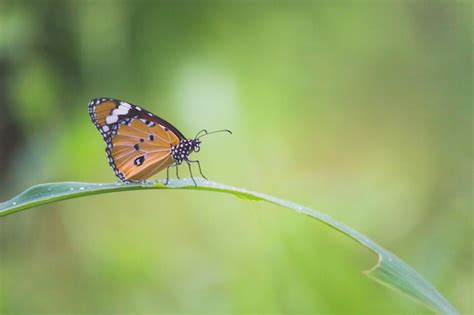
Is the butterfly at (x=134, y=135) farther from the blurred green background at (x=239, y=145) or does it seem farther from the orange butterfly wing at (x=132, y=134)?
the blurred green background at (x=239, y=145)

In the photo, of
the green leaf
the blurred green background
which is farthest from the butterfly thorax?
the green leaf

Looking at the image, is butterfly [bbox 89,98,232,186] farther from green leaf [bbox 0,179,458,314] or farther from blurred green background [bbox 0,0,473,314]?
green leaf [bbox 0,179,458,314]

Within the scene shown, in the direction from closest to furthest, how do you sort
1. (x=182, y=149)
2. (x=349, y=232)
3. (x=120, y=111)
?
(x=349, y=232) < (x=120, y=111) < (x=182, y=149)

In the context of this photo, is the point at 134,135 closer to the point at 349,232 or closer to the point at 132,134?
the point at 132,134

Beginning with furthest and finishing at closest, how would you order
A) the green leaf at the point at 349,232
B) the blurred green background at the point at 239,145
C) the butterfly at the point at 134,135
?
the blurred green background at the point at 239,145, the butterfly at the point at 134,135, the green leaf at the point at 349,232

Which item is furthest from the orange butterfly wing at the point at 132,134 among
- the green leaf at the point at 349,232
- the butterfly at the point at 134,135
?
the green leaf at the point at 349,232

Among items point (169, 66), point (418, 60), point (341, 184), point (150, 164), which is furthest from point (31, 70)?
point (418, 60)

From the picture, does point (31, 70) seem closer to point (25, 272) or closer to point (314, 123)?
point (25, 272)

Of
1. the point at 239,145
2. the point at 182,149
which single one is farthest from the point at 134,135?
the point at 239,145
